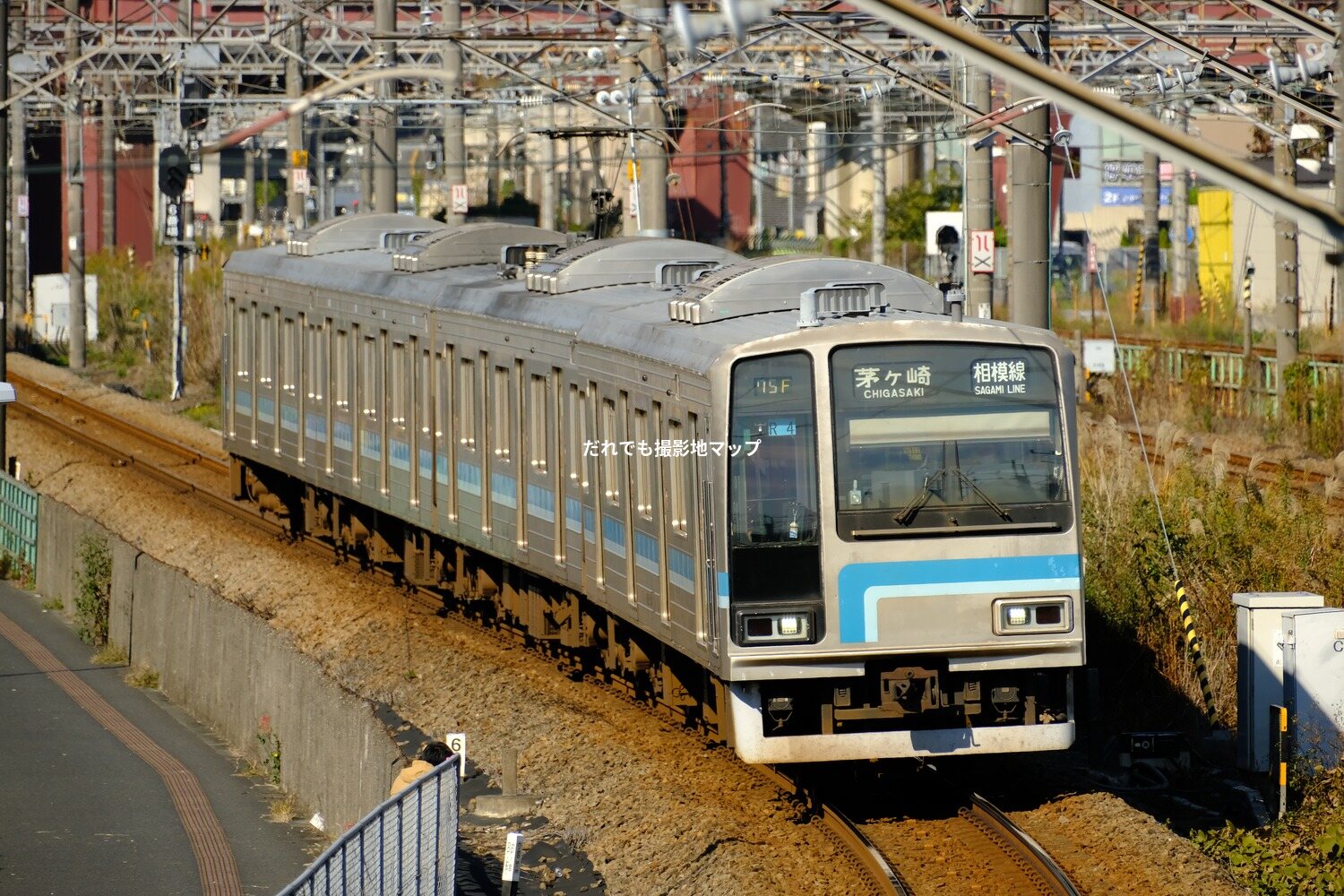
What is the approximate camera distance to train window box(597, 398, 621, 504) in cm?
1191

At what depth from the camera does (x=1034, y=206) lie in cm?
1312

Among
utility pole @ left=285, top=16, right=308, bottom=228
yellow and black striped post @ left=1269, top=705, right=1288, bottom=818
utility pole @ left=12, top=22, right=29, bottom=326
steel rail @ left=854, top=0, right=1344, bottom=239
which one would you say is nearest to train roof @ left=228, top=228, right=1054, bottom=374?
yellow and black striped post @ left=1269, top=705, right=1288, bottom=818

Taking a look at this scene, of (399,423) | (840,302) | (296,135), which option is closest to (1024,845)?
(840,302)

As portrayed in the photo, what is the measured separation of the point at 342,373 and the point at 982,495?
29.2ft

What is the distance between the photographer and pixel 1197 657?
1309cm

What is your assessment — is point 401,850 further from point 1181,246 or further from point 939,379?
point 1181,246

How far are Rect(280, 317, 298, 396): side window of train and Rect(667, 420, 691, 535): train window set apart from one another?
8.71 m

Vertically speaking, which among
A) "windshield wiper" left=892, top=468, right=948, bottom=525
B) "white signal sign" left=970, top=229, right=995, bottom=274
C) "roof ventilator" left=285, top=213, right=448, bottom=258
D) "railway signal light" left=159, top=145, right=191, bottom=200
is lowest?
"windshield wiper" left=892, top=468, right=948, bottom=525

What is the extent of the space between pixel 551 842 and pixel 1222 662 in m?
5.23

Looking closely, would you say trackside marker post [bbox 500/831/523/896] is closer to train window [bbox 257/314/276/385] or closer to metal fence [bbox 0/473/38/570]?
train window [bbox 257/314/276/385]

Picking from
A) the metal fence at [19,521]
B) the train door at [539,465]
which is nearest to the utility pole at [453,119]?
the metal fence at [19,521]

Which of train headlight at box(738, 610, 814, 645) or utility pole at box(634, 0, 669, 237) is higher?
utility pole at box(634, 0, 669, 237)

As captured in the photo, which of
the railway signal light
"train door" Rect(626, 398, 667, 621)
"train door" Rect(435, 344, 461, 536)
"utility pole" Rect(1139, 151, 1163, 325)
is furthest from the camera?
"utility pole" Rect(1139, 151, 1163, 325)

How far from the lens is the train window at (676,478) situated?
10.6 m
